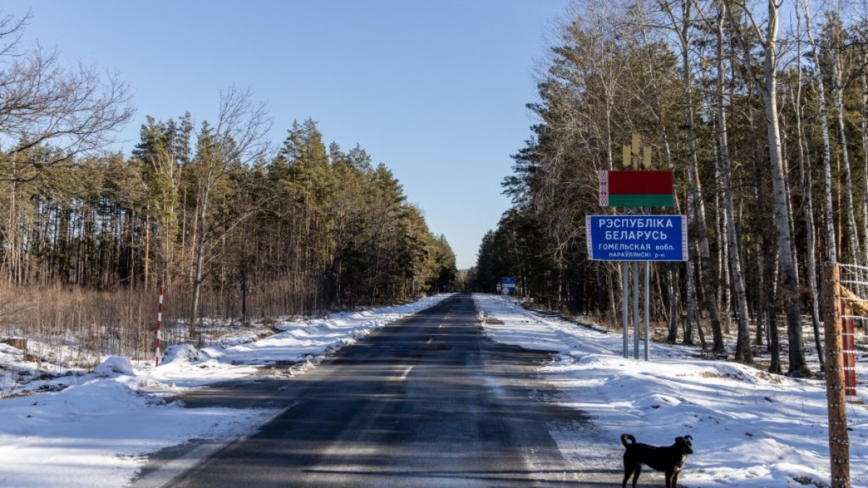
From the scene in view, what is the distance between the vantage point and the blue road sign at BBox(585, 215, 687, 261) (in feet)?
54.4

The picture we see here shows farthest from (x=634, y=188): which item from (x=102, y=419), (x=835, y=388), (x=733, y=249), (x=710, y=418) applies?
(x=102, y=419)

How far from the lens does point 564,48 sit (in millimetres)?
25641

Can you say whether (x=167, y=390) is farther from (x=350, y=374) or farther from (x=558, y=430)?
(x=558, y=430)

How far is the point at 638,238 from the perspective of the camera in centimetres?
1677

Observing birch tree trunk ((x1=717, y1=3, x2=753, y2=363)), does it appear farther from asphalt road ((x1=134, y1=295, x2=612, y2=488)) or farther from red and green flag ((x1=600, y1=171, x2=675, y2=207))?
asphalt road ((x1=134, y1=295, x2=612, y2=488))

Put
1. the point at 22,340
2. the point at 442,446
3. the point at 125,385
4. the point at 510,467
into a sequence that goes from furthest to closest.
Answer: the point at 22,340 < the point at 125,385 < the point at 442,446 < the point at 510,467

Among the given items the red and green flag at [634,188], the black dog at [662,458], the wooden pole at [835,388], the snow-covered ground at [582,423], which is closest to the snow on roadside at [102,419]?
the snow-covered ground at [582,423]

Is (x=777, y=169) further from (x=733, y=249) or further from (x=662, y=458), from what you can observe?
(x=662, y=458)

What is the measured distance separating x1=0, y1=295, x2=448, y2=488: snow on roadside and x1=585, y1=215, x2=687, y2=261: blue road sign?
8.28 m

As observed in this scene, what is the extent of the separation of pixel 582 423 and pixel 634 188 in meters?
9.29

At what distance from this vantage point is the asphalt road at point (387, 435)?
607 cm

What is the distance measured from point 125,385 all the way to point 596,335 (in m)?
19.8

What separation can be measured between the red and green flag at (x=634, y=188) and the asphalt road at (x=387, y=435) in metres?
5.27

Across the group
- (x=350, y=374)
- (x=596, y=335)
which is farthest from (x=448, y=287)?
(x=350, y=374)
